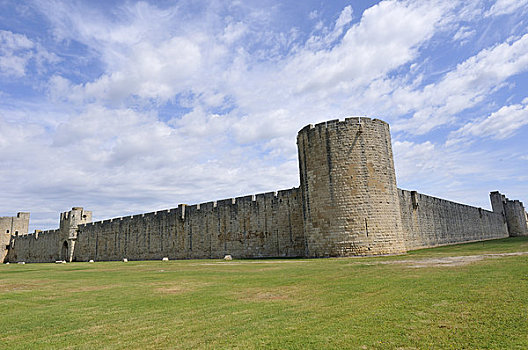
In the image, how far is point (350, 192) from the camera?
18.0m

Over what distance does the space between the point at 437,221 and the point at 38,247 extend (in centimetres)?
4917

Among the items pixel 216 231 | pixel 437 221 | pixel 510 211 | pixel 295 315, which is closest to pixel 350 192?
pixel 216 231

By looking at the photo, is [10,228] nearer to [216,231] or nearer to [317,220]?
[216,231]

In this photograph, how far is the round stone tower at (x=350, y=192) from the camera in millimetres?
17703

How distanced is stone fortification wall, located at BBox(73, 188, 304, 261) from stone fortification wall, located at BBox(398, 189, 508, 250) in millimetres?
8188

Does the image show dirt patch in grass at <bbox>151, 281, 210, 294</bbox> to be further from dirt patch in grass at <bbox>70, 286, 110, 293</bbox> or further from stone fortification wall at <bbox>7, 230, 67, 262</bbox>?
stone fortification wall at <bbox>7, 230, 67, 262</bbox>

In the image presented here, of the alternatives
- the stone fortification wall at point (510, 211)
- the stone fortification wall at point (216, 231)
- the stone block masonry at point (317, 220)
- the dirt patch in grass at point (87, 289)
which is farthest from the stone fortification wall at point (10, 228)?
the stone fortification wall at point (510, 211)

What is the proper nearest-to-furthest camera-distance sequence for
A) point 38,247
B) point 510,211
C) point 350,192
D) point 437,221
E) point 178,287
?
point 178,287
point 350,192
point 437,221
point 38,247
point 510,211

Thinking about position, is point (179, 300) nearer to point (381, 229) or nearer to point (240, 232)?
point (381, 229)

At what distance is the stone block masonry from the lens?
58.9 ft

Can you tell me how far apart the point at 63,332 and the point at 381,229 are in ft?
51.0

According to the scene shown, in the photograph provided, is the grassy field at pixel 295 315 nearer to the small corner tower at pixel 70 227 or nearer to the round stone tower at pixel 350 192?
the round stone tower at pixel 350 192

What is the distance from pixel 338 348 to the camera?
361 centimetres

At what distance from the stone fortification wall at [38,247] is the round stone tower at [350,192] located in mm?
36681
